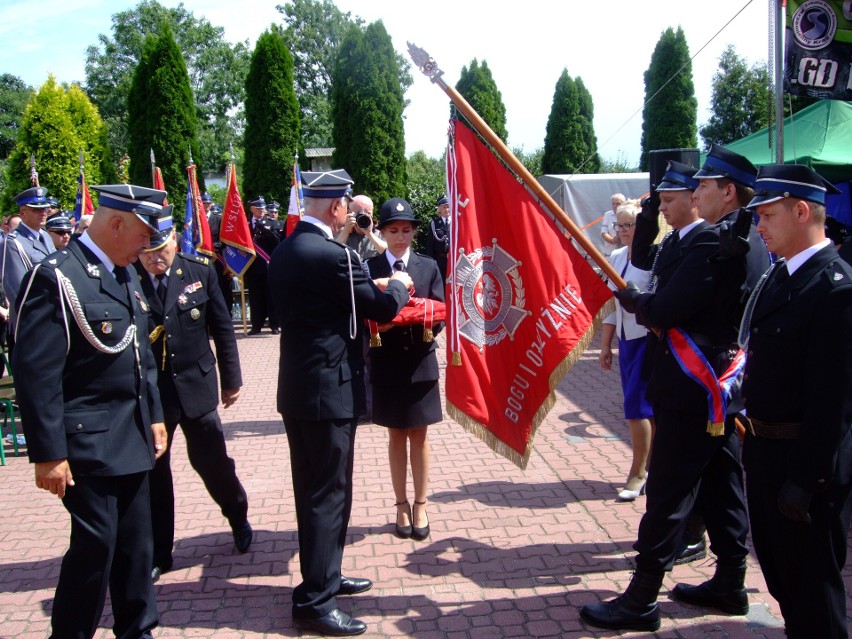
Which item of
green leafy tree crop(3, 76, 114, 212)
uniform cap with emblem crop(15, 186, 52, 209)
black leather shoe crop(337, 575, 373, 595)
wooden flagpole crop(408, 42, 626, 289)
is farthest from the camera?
green leafy tree crop(3, 76, 114, 212)

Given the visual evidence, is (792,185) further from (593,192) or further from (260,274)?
(593,192)

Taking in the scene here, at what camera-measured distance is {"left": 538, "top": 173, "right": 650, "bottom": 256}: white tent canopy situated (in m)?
14.7

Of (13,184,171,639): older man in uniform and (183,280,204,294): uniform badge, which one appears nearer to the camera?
(13,184,171,639): older man in uniform

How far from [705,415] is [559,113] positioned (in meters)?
25.1

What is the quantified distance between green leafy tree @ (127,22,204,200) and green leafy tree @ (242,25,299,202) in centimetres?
200

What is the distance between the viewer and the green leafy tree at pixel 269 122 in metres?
20.5

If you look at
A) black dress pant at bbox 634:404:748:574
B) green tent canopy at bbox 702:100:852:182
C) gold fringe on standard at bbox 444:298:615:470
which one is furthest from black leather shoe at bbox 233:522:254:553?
green tent canopy at bbox 702:100:852:182

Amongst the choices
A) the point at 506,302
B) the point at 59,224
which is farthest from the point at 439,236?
the point at 506,302

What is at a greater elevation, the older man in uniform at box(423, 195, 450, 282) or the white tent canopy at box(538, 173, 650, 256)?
the white tent canopy at box(538, 173, 650, 256)

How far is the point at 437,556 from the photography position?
4.39 meters

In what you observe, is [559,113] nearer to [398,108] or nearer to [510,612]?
[398,108]

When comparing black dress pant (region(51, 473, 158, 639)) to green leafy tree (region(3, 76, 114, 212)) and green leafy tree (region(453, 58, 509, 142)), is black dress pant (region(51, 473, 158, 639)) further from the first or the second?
green leafy tree (region(453, 58, 509, 142))

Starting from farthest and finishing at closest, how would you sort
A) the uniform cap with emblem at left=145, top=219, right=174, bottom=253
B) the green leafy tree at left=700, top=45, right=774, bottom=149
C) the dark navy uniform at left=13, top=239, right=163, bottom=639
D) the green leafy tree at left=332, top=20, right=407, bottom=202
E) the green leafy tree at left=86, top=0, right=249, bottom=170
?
the green leafy tree at left=86, top=0, right=249, bottom=170 < the green leafy tree at left=700, top=45, right=774, bottom=149 < the green leafy tree at left=332, top=20, right=407, bottom=202 < the uniform cap with emblem at left=145, top=219, right=174, bottom=253 < the dark navy uniform at left=13, top=239, right=163, bottom=639

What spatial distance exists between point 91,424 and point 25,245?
5763 millimetres
